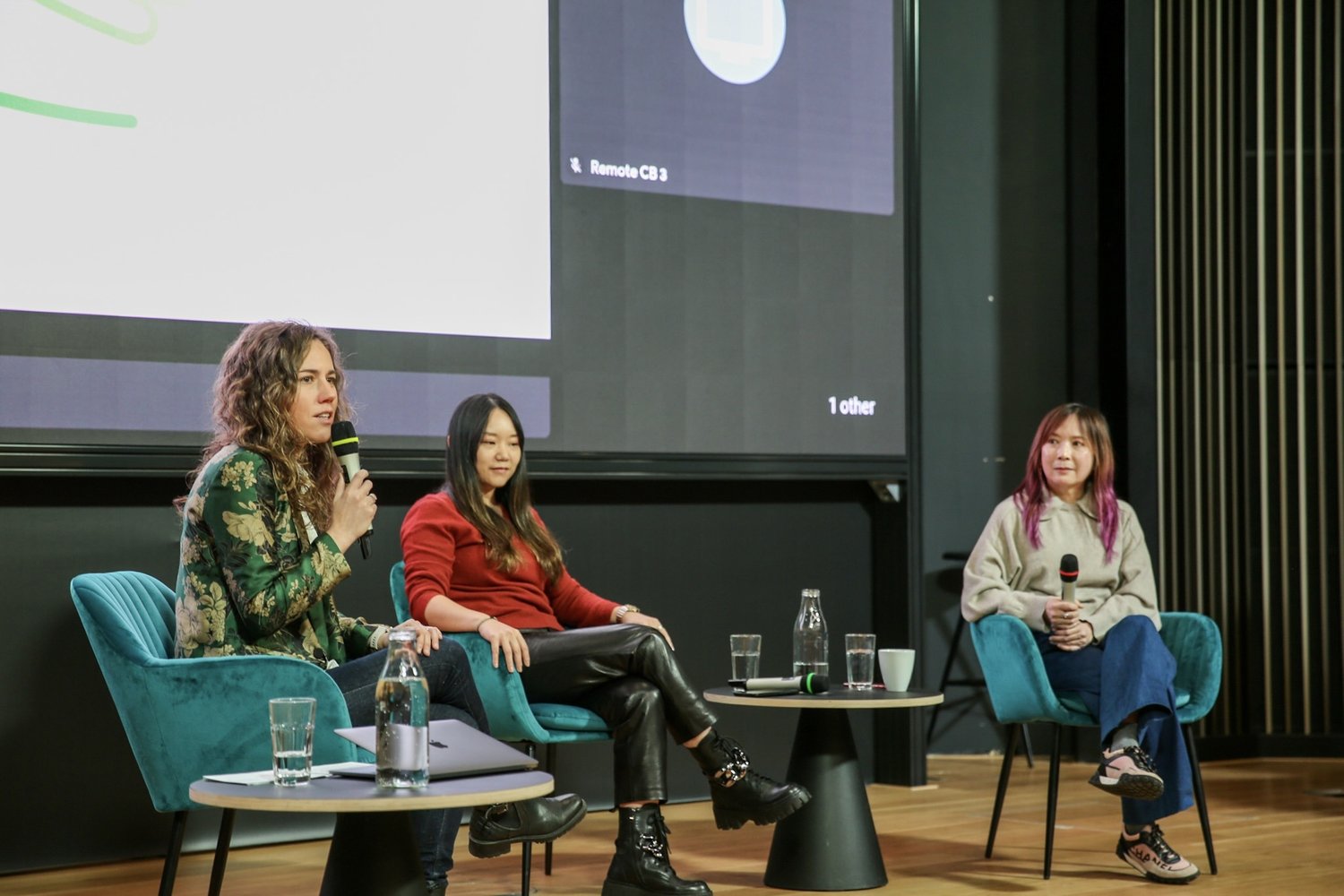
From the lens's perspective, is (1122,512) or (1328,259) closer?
(1122,512)

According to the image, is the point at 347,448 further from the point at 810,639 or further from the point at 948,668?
the point at 948,668

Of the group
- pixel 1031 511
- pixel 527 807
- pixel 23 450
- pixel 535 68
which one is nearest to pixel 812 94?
pixel 535 68

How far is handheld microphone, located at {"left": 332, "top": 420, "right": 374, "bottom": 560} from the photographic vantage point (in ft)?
9.70

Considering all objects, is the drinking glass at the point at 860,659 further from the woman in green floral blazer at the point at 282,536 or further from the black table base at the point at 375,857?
the black table base at the point at 375,857

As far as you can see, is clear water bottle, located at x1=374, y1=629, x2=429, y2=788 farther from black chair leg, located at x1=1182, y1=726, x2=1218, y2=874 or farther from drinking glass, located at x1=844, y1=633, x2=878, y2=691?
black chair leg, located at x1=1182, y1=726, x2=1218, y2=874

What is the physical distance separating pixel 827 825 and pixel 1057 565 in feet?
3.27

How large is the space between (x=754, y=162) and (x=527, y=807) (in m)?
2.59

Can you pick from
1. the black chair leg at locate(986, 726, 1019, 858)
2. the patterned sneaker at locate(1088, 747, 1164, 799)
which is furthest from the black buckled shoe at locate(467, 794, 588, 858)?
the black chair leg at locate(986, 726, 1019, 858)

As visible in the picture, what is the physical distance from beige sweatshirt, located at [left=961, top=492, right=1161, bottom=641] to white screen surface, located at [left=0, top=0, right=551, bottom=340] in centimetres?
137

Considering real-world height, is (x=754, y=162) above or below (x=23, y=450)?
above

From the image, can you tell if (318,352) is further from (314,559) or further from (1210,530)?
(1210,530)

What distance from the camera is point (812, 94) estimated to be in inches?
187

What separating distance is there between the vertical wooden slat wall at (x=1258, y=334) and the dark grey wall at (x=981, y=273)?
1.42 ft

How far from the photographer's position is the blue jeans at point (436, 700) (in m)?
2.79
